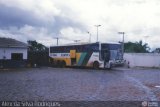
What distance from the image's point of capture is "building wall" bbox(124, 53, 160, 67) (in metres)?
56.3

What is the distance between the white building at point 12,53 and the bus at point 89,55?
A: 4.81m

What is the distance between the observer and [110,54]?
39750 millimetres

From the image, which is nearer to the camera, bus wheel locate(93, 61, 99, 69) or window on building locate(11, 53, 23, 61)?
bus wheel locate(93, 61, 99, 69)

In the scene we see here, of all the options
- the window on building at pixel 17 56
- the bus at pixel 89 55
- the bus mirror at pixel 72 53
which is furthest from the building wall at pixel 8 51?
the bus mirror at pixel 72 53

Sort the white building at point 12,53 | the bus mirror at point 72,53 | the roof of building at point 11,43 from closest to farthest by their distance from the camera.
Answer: the bus mirror at point 72,53
the white building at point 12,53
the roof of building at point 11,43

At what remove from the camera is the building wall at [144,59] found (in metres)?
56.3

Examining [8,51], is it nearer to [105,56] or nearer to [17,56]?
[17,56]

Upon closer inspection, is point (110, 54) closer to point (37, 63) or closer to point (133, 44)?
point (37, 63)

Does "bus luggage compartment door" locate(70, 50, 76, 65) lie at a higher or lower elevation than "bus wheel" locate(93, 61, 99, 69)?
higher

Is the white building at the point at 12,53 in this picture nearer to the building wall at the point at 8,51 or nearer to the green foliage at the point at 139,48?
the building wall at the point at 8,51

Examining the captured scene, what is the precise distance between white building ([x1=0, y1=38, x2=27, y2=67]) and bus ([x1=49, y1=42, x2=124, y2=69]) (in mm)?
4812

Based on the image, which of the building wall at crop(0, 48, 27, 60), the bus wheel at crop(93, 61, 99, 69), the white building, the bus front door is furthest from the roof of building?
the bus front door

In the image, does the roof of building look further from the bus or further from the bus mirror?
the bus mirror

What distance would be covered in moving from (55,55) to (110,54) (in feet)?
40.4
